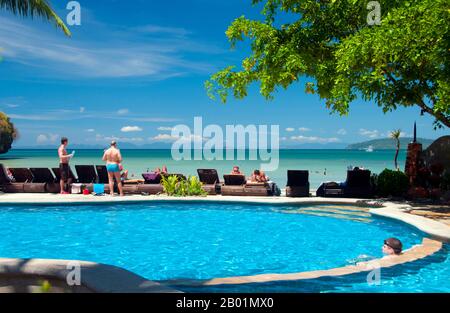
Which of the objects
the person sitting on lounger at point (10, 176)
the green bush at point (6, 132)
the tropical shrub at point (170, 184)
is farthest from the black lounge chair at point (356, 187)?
the green bush at point (6, 132)

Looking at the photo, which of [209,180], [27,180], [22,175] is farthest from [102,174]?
[209,180]

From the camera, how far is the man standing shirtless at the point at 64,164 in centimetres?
1866

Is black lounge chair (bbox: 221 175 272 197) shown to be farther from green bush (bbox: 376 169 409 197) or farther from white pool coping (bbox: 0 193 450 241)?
green bush (bbox: 376 169 409 197)

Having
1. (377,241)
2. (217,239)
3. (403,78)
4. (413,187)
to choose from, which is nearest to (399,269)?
(377,241)

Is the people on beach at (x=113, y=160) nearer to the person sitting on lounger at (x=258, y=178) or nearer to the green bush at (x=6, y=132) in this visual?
the person sitting on lounger at (x=258, y=178)

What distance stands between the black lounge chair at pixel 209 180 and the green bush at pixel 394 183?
6.62 meters

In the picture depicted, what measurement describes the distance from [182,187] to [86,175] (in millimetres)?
4505

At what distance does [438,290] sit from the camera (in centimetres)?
745

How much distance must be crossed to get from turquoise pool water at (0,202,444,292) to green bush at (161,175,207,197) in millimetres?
1063

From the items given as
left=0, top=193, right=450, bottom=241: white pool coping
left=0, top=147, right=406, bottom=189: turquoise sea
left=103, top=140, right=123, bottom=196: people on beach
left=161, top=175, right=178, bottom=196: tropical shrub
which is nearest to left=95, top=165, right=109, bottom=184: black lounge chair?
left=103, top=140, right=123, bottom=196: people on beach

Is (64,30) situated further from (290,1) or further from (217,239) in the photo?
(217,239)

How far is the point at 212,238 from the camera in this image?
39.0 ft

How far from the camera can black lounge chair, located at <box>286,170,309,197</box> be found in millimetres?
18172
